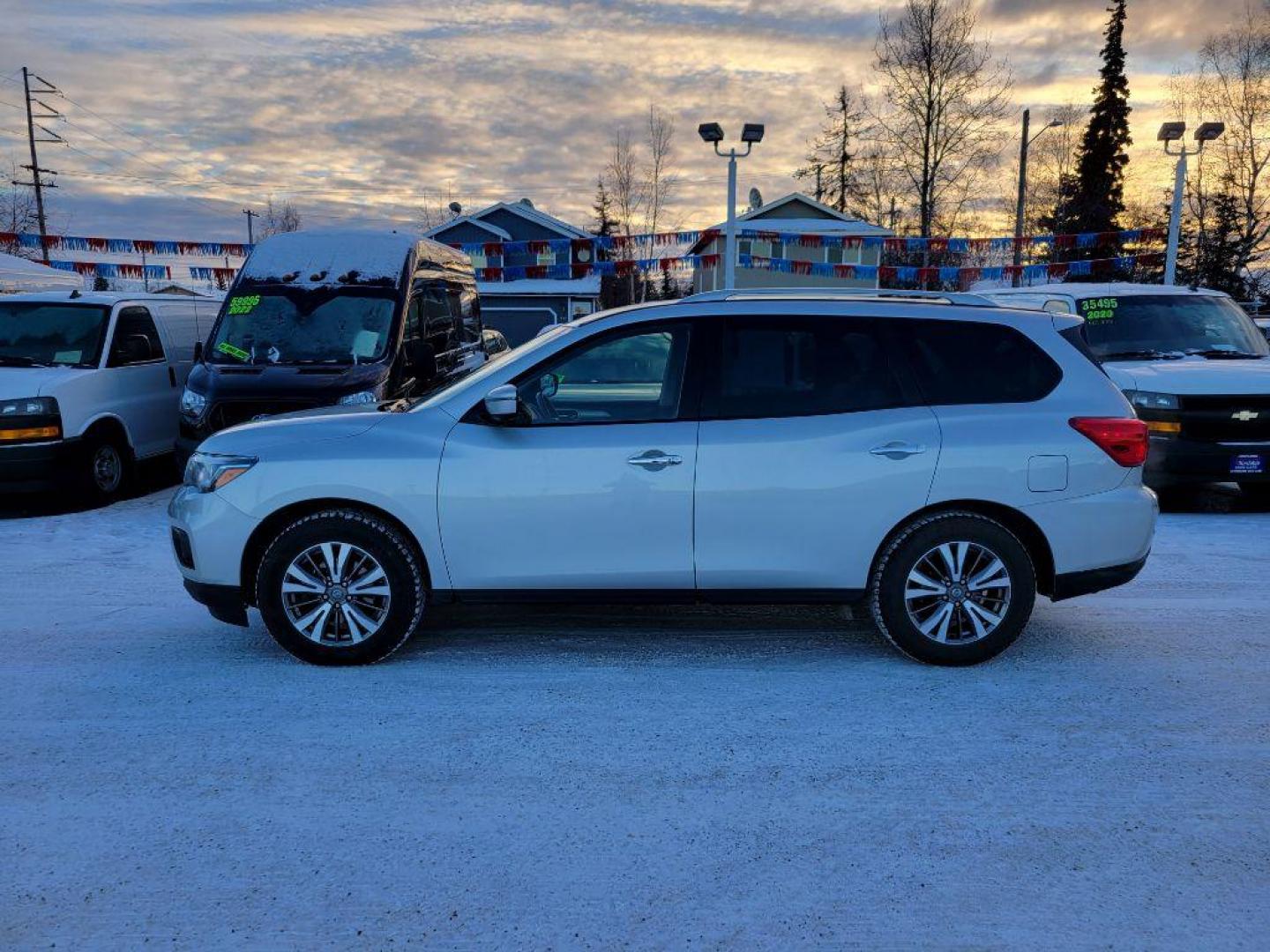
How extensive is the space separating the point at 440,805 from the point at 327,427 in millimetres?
2086

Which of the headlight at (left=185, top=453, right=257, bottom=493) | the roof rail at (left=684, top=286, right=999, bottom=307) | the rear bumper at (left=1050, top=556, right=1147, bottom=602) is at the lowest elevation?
the rear bumper at (left=1050, top=556, right=1147, bottom=602)

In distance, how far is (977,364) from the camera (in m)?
4.64

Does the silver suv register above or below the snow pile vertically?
below

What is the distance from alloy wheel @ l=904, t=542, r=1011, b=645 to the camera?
447 cm

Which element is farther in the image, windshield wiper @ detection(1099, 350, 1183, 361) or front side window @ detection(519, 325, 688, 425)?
windshield wiper @ detection(1099, 350, 1183, 361)

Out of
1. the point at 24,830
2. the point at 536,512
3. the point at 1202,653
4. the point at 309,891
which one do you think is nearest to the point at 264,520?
the point at 536,512

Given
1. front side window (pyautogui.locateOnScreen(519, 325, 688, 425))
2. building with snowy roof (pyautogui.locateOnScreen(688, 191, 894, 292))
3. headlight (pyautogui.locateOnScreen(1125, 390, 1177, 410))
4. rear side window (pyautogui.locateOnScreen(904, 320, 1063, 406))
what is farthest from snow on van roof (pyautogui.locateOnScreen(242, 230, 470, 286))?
building with snowy roof (pyautogui.locateOnScreen(688, 191, 894, 292))

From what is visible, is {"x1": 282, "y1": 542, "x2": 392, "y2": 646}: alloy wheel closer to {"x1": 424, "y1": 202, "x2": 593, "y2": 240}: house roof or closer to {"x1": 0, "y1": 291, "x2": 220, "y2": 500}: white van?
{"x1": 0, "y1": 291, "x2": 220, "y2": 500}: white van

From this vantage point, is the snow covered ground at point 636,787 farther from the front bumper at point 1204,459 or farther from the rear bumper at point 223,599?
the front bumper at point 1204,459

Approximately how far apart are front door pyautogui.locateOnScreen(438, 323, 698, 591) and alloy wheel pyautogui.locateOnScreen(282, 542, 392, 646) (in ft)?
1.26

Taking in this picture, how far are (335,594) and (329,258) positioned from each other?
18.9 ft

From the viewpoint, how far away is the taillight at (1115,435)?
4.48 m

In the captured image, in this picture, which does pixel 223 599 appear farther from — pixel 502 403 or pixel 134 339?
pixel 134 339

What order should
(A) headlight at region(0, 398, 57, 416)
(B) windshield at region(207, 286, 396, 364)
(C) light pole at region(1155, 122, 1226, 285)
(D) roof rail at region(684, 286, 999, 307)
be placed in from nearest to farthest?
(D) roof rail at region(684, 286, 999, 307) < (A) headlight at region(0, 398, 57, 416) < (B) windshield at region(207, 286, 396, 364) < (C) light pole at region(1155, 122, 1226, 285)
